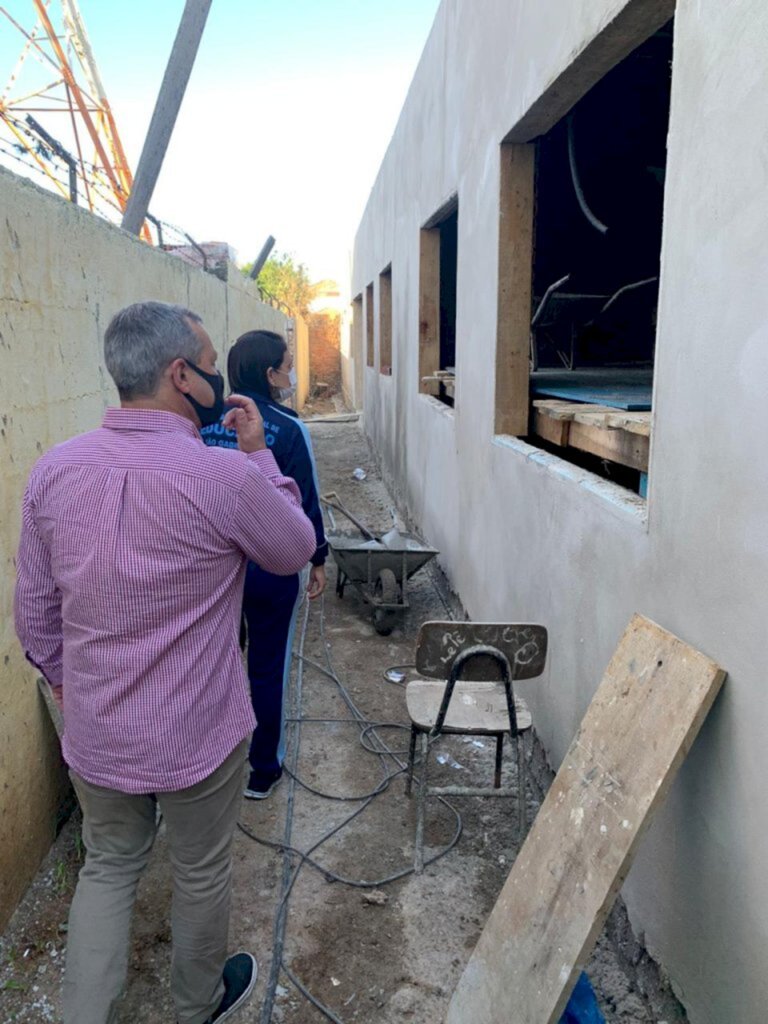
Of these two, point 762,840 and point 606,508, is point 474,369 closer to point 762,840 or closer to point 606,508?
point 606,508

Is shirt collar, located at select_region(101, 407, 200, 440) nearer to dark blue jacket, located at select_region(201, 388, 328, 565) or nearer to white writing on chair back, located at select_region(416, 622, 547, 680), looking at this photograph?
dark blue jacket, located at select_region(201, 388, 328, 565)

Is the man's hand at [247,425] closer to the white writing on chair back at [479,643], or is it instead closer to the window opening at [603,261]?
the white writing on chair back at [479,643]

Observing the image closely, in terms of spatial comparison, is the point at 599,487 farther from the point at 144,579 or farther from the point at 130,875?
the point at 130,875

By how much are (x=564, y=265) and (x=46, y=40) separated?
45.0ft

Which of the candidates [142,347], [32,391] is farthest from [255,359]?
[142,347]

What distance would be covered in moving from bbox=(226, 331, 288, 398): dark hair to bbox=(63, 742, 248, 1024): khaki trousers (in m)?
1.61

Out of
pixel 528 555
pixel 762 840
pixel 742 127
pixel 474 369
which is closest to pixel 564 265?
pixel 474 369

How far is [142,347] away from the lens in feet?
5.77

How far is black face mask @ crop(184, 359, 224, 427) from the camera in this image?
1.86 meters

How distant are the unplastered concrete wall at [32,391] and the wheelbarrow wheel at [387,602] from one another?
2305 mm

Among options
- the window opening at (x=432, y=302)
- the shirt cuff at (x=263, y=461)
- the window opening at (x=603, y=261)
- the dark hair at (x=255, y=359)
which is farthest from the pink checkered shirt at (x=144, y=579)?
the window opening at (x=432, y=302)

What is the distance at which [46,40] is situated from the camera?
1514 centimetres

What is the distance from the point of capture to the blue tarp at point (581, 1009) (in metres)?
1.95

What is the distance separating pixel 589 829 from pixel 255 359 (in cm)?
209
